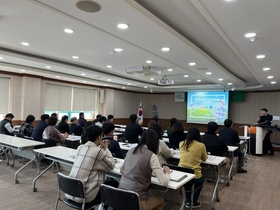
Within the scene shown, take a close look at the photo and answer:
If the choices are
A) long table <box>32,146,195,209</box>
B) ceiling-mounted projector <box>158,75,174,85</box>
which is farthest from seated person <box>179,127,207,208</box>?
ceiling-mounted projector <box>158,75,174,85</box>

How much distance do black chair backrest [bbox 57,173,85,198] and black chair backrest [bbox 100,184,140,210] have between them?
0.24 m

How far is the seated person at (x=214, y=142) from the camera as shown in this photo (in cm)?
372

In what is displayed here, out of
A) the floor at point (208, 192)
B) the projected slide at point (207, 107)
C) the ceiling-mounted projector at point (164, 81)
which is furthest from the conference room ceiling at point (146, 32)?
the projected slide at point (207, 107)

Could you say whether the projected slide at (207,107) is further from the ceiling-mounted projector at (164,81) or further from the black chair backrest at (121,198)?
the black chair backrest at (121,198)

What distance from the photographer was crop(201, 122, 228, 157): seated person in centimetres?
372

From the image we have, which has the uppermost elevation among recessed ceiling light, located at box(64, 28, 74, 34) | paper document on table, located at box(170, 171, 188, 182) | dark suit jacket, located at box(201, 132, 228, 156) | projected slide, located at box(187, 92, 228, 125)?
recessed ceiling light, located at box(64, 28, 74, 34)

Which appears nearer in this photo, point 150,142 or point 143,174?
point 143,174

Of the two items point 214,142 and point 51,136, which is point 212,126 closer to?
point 214,142

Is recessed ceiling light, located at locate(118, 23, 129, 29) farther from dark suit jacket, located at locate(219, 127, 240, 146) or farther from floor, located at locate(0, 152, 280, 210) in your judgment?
dark suit jacket, located at locate(219, 127, 240, 146)

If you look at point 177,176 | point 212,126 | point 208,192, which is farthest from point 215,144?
point 177,176

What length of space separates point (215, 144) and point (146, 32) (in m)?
2.26

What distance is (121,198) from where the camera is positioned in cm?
191

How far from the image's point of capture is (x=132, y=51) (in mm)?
4547

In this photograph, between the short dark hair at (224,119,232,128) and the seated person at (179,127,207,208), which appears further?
the short dark hair at (224,119,232,128)
